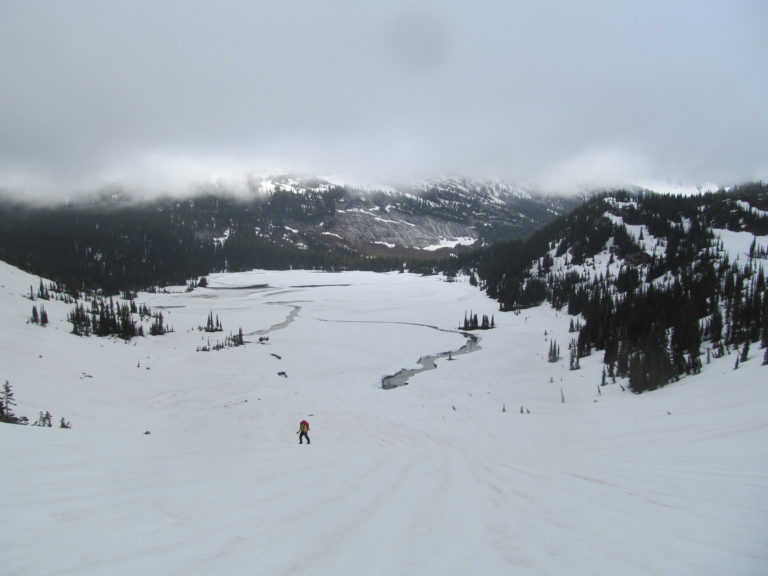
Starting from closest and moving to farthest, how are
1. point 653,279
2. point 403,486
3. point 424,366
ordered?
point 403,486 < point 424,366 < point 653,279

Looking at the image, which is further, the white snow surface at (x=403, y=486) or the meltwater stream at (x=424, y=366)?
the meltwater stream at (x=424, y=366)

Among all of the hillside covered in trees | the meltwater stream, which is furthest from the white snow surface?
the meltwater stream

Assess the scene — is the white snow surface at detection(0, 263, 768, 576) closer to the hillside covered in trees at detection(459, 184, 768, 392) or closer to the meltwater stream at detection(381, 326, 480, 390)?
the hillside covered in trees at detection(459, 184, 768, 392)

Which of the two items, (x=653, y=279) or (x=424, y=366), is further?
(x=653, y=279)

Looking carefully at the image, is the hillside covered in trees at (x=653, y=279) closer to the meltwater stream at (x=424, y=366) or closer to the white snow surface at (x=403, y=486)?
the white snow surface at (x=403, y=486)

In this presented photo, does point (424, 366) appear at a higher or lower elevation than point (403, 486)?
lower

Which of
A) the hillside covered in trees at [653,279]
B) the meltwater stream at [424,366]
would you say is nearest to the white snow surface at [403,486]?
the hillside covered in trees at [653,279]

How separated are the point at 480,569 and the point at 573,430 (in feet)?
45.7

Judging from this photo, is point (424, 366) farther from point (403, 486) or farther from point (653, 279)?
point (653, 279)

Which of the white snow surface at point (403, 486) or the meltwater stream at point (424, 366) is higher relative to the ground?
the white snow surface at point (403, 486)

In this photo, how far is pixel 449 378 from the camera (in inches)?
1243

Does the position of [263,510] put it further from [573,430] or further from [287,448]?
[573,430]

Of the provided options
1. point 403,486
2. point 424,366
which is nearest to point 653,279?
point 424,366

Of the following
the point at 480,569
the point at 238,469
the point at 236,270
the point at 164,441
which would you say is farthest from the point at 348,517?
the point at 236,270
